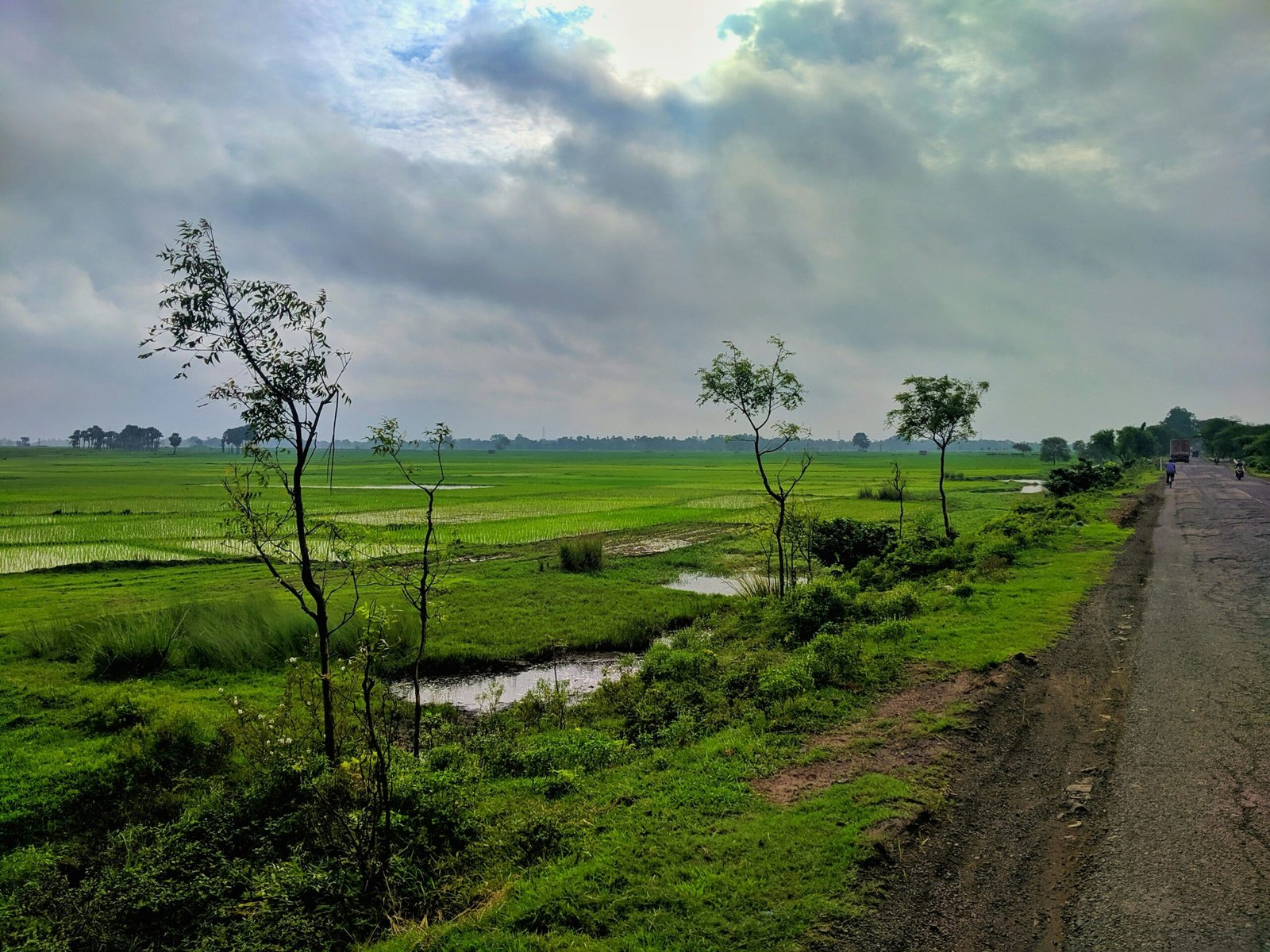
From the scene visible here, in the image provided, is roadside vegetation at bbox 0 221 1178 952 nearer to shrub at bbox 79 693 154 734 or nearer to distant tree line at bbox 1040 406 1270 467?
shrub at bbox 79 693 154 734

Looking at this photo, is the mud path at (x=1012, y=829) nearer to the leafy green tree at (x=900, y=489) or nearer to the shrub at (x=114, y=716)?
the shrub at (x=114, y=716)

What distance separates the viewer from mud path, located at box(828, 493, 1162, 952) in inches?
183

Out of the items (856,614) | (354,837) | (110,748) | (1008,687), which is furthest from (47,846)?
(856,614)

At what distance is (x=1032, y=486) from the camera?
69188 millimetres

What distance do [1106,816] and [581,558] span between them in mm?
19283

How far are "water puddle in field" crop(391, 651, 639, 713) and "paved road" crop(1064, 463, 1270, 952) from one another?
8.46 meters

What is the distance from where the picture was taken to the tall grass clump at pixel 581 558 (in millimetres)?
23953

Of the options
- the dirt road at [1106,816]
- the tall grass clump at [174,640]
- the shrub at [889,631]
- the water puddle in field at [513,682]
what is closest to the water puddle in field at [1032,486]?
the dirt road at [1106,816]

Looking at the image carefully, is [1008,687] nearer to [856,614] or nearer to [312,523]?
[856,614]

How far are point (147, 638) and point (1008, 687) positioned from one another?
50.7 feet

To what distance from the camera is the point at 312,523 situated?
6750 millimetres

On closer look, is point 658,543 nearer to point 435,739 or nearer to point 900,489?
point 900,489

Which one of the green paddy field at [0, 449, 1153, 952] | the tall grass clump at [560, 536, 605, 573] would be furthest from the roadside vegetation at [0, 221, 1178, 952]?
the tall grass clump at [560, 536, 605, 573]

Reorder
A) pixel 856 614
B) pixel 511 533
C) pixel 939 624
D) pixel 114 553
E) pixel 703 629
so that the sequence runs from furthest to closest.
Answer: pixel 511 533
pixel 114 553
pixel 703 629
pixel 856 614
pixel 939 624
